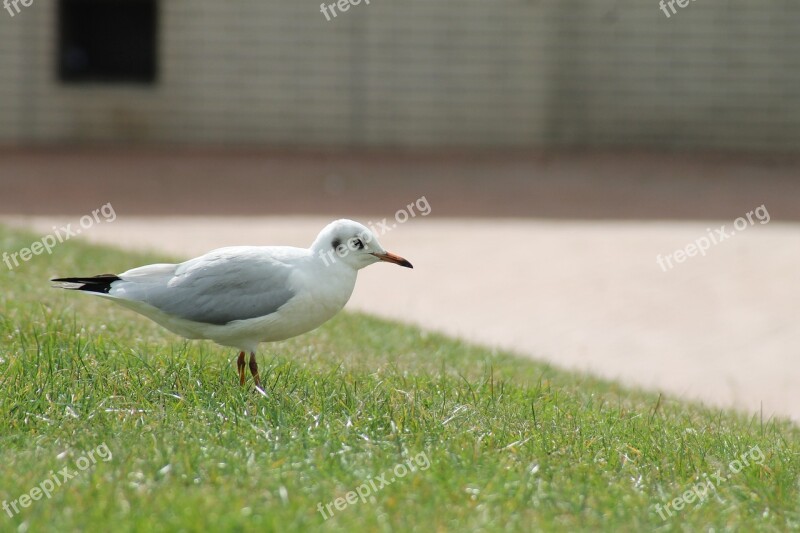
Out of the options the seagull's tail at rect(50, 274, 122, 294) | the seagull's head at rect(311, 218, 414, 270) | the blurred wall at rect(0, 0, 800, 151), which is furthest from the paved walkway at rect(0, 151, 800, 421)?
the seagull's tail at rect(50, 274, 122, 294)

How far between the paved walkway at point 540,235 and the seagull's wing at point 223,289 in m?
3.58

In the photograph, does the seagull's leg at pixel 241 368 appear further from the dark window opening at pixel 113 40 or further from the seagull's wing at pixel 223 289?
the dark window opening at pixel 113 40

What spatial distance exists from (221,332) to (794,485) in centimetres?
256

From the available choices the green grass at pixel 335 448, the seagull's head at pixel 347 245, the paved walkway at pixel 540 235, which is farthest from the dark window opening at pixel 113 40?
the seagull's head at pixel 347 245

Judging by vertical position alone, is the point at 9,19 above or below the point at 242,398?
above

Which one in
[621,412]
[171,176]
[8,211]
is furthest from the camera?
[171,176]

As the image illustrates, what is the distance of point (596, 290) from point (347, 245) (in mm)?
6312

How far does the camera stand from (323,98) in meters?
17.7

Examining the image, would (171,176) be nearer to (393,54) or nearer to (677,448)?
(393,54)

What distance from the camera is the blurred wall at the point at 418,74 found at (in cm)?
1761

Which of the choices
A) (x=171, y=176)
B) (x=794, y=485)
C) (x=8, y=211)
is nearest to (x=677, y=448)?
(x=794, y=485)

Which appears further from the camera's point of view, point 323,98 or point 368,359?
point 323,98

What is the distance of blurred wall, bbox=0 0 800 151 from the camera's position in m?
17.6

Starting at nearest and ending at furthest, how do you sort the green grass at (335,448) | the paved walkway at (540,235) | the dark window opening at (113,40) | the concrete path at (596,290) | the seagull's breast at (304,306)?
the green grass at (335,448) → the seagull's breast at (304,306) → the concrete path at (596,290) → the paved walkway at (540,235) → the dark window opening at (113,40)
